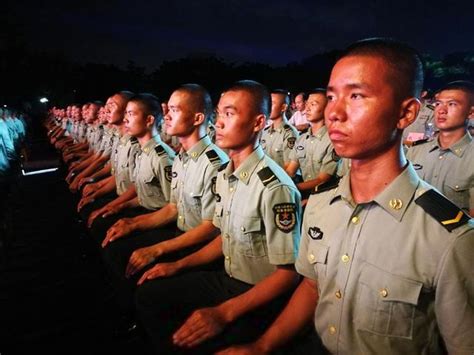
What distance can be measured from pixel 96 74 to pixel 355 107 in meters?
38.1

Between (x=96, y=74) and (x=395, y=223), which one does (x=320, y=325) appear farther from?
(x=96, y=74)

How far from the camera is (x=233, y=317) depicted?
1928mm

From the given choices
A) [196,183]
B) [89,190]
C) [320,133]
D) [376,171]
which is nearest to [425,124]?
[320,133]

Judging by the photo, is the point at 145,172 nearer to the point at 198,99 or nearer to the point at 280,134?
the point at 198,99

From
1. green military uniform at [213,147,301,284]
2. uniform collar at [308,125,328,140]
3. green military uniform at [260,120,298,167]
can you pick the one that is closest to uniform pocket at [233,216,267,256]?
green military uniform at [213,147,301,284]

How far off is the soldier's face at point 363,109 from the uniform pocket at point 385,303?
478 mm

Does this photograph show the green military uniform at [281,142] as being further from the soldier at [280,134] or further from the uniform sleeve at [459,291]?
the uniform sleeve at [459,291]

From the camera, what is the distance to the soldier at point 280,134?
21.2 feet

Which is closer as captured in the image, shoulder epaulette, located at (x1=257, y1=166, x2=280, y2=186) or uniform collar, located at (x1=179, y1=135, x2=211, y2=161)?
shoulder epaulette, located at (x1=257, y1=166, x2=280, y2=186)

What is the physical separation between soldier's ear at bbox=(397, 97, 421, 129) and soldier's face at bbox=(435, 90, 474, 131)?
2612 millimetres

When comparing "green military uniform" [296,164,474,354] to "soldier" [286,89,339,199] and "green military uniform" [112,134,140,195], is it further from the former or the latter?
"green military uniform" [112,134,140,195]

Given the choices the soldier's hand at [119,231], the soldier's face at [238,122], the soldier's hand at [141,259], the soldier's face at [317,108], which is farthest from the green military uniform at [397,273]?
the soldier's face at [317,108]

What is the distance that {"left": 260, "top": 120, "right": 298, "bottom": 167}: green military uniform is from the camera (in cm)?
644

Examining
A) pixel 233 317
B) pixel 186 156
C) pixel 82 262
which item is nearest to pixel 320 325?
pixel 233 317
